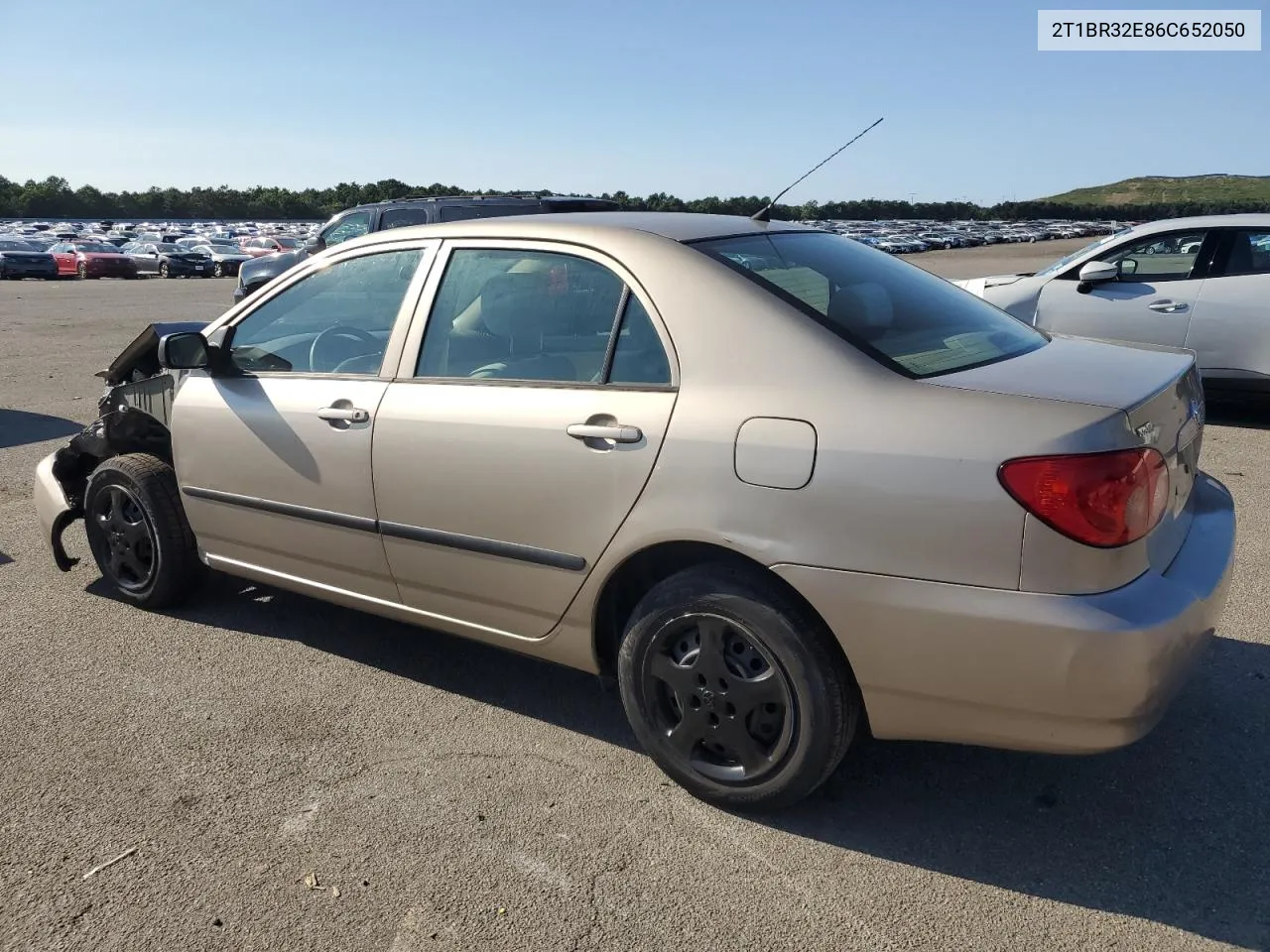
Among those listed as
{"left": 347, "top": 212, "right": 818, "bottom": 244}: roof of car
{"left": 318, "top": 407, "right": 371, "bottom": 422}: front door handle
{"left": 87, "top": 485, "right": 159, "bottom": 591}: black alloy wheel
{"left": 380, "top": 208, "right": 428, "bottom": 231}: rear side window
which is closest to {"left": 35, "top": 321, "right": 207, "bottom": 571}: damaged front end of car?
{"left": 87, "top": 485, "right": 159, "bottom": 591}: black alloy wheel

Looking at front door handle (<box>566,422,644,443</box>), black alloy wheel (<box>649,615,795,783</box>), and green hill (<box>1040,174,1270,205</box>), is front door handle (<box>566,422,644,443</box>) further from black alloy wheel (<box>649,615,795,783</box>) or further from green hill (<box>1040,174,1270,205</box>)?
green hill (<box>1040,174,1270,205</box>)

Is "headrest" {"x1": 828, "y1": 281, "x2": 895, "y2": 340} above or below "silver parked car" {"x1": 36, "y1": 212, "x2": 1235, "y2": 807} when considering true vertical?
above

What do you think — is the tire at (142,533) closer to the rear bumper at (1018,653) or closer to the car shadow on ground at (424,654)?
the car shadow on ground at (424,654)

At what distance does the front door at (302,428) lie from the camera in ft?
11.9

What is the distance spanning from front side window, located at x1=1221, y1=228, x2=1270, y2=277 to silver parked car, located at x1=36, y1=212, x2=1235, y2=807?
5.14 m

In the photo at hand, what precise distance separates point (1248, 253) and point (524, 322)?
257 inches

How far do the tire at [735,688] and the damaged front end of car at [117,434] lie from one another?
266cm

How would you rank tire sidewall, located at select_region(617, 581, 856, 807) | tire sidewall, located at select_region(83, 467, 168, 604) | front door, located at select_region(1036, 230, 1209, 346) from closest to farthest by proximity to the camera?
tire sidewall, located at select_region(617, 581, 856, 807) → tire sidewall, located at select_region(83, 467, 168, 604) → front door, located at select_region(1036, 230, 1209, 346)

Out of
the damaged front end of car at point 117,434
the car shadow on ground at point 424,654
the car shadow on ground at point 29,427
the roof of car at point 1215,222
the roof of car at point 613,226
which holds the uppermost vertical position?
the roof of car at point 1215,222

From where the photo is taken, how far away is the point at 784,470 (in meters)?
2.70

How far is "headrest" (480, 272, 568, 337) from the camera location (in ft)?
10.9

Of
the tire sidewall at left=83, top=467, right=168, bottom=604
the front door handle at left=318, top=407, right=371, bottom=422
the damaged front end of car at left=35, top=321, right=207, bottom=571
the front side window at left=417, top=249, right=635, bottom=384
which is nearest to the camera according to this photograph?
the front side window at left=417, top=249, right=635, bottom=384

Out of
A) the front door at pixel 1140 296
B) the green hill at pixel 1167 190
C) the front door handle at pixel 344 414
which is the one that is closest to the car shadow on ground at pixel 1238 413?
the front door at pixel 1140 296

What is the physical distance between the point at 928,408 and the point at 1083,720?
819mm
